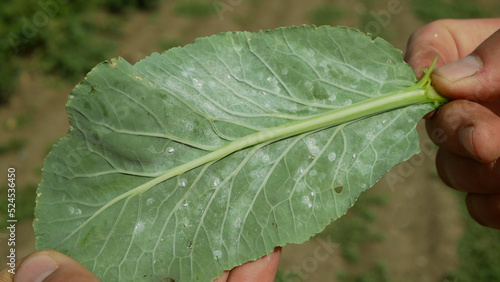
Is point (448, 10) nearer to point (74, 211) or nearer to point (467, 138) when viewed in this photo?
point (467, 138)

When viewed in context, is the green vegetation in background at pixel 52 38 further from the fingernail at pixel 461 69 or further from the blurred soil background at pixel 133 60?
the fingernail at pixel 461 69

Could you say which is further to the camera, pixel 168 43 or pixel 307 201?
pixel 168 43

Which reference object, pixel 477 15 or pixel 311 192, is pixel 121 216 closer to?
pixel 311 192

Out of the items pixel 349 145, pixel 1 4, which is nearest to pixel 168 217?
pixel 349 145

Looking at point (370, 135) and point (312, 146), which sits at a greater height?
point (312, 146)

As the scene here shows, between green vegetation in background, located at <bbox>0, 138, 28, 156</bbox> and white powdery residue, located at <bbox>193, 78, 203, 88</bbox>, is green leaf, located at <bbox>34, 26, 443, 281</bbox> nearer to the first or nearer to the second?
white powdery residue, located at <bbox>193, 78, 203, 88</bbox>

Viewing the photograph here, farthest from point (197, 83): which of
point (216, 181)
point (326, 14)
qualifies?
point (326, 14)

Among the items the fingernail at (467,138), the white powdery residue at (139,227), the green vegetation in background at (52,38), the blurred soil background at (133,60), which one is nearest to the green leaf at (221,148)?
the white powdery residue at (139,227)
